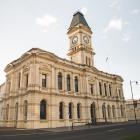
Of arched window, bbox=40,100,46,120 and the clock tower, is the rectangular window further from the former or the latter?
the clock tower

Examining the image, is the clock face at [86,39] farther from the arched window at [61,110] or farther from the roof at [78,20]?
the arched window at [61,110]

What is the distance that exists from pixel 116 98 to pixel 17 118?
31613 mm

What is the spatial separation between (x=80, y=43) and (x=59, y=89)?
16635 mm

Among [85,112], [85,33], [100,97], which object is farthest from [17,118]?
[85,33]

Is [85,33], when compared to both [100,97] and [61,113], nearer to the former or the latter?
[100,97]

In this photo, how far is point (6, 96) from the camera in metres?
40.7

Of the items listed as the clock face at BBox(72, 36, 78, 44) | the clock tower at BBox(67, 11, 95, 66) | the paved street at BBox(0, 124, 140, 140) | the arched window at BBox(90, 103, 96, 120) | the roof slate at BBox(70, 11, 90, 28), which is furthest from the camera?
the roof slate at BBox(70, 11, 90, 28)

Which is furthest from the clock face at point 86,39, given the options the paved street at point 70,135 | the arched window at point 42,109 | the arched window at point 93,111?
the paved street at point 70,135

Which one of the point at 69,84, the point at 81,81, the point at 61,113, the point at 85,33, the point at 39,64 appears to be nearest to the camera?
the point at 39,64

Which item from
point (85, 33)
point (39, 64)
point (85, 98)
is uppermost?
point (85, 33)

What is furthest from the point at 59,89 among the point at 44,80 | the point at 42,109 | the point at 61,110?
the point at 42,109

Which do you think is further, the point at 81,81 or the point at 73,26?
the point at 73,26

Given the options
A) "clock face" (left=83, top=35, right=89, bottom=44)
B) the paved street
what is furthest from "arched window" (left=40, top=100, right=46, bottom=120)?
"clock face" (left=83, top=35, right=89, bottom=44)

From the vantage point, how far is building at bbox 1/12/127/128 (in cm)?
3188
